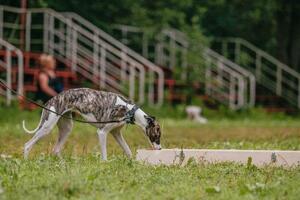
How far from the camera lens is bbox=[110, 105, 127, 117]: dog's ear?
12.2 metres

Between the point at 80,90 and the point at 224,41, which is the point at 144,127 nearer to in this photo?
the point at 80,90

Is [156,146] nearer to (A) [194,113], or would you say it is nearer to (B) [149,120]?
(B) [149,120]

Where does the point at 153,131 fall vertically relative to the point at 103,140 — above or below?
above

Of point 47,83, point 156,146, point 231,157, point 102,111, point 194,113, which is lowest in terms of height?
point 231,157

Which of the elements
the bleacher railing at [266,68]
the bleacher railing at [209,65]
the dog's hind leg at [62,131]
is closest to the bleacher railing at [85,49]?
the bleacher railing at [209,65]

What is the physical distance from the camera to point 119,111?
40.2ft

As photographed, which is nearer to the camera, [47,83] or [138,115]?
[138,115]

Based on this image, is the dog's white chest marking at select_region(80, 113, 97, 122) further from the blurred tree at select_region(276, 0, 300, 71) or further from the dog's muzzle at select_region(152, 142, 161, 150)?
the blurred tree at select_region(276, 0, 300, 71)

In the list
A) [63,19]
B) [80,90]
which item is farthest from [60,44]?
[80,90]

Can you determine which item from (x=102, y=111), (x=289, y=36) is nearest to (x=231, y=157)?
(x=102, y=111)

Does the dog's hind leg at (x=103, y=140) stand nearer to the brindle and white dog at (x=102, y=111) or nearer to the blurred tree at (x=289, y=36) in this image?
the brindle and white dog at (x=102, y=111)

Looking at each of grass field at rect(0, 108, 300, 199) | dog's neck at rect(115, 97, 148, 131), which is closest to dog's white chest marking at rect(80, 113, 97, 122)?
dog's neck at rect(115, 97, 148, 131)

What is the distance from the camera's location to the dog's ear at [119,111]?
40.2 ft

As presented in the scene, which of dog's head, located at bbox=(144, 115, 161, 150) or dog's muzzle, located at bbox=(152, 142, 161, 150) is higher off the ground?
dog's head, located at bbox=(144, 115, 161, 150)
